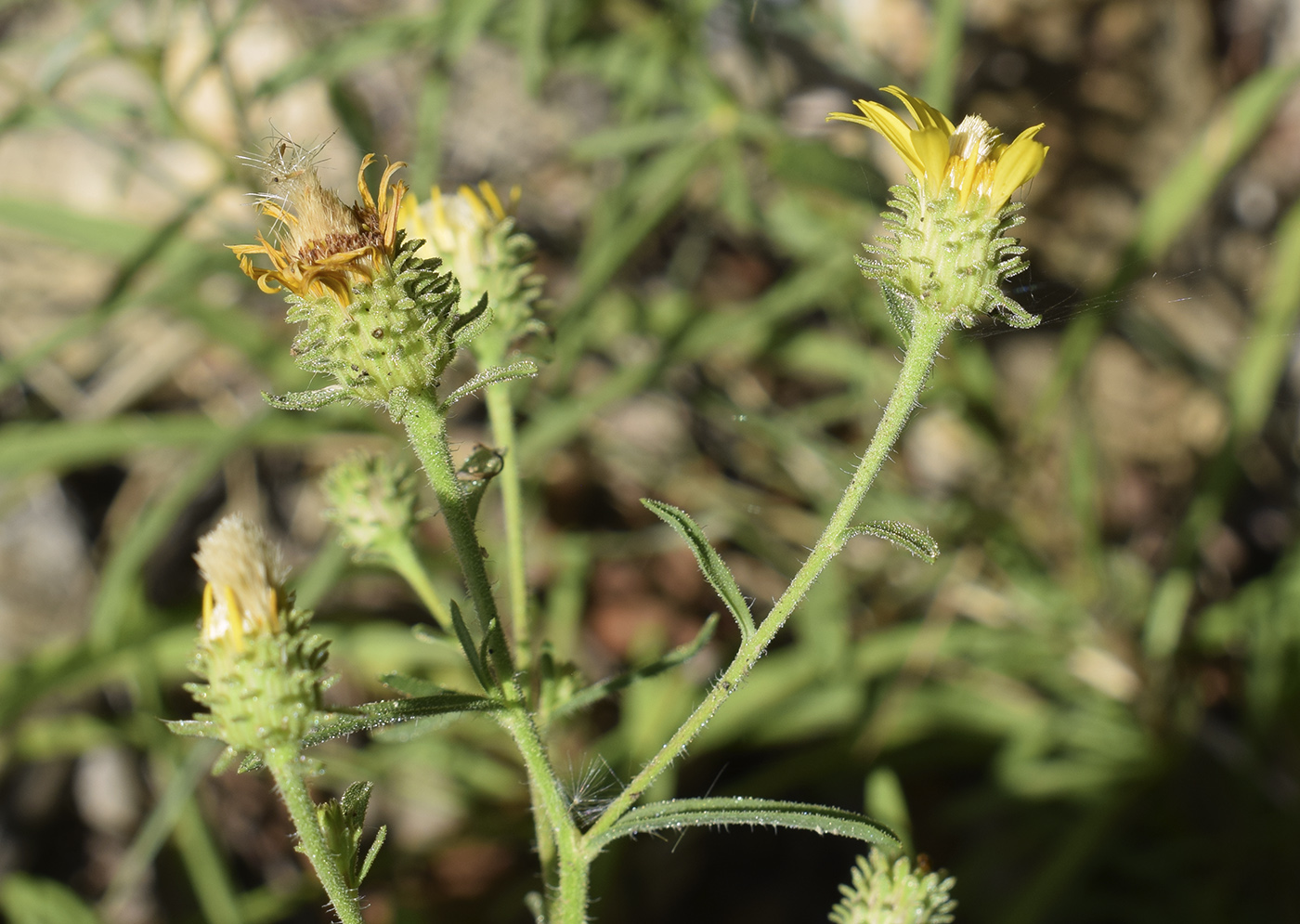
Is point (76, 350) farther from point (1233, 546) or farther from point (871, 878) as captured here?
point (1233, 546)

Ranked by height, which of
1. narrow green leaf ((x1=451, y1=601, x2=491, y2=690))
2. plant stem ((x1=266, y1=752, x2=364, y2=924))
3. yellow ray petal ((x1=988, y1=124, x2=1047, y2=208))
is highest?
yellow ray petal ((x1=988, y1=124, x2=1047, y2=208))

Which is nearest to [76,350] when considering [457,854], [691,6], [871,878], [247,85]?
[247,85]

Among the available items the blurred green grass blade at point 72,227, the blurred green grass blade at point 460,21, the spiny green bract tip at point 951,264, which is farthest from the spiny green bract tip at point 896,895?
the blurred green grass blade at point 72,227

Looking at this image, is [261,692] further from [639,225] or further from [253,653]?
[639,225]

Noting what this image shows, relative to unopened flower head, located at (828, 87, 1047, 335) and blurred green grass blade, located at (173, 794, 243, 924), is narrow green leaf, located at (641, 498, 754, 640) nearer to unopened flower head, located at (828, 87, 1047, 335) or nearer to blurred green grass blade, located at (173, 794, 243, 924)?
unopened flower head, located at (828, 87, 1047, 335)

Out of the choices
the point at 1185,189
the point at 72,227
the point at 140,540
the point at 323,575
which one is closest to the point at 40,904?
the point at 140,540

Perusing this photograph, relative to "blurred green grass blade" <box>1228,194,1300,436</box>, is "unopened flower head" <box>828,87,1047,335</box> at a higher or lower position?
lower

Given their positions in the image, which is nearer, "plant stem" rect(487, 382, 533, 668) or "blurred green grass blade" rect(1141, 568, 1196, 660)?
"plant stem" rect(487, 382, 533, 668)

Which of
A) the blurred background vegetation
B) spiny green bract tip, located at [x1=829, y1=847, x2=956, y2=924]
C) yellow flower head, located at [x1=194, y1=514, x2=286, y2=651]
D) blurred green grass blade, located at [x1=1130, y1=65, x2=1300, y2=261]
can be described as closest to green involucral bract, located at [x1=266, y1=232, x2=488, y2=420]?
yellow flower head, located at [x1=194, y1=514, x2=286, y2=651]
